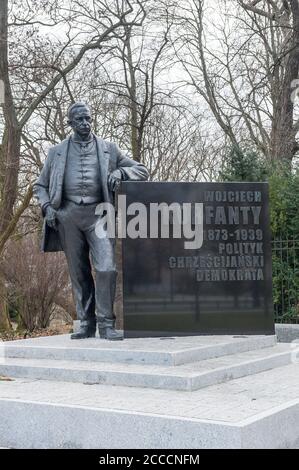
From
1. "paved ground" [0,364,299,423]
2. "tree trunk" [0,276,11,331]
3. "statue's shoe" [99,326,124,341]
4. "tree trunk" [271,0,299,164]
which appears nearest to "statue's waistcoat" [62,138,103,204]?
"statue's shoe" [99,326,124,341]

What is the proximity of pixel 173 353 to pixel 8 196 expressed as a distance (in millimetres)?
11827

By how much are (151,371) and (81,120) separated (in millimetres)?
3157

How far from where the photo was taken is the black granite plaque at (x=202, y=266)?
7855 mm

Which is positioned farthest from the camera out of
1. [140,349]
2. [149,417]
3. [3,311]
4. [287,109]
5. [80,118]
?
[287,109]

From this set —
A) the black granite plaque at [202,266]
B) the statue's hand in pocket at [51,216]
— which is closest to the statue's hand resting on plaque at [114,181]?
the black granite plaque at [202,266]

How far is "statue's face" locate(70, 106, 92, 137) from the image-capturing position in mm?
7668

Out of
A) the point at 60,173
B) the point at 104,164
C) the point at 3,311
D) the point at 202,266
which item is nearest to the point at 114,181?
the point at 104,164

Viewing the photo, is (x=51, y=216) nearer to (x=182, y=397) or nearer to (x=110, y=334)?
(x=110, y=334)

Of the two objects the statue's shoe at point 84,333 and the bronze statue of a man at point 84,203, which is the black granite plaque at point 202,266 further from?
the statue's shoe at point 84,333

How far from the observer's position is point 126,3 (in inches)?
705

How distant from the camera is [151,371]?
610 centimetres

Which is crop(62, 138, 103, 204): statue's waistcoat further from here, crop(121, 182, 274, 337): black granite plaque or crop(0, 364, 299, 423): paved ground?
crop(0, 364, 299, 423): paved ground

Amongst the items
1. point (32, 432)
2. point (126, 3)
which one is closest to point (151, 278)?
point (32, 432)
